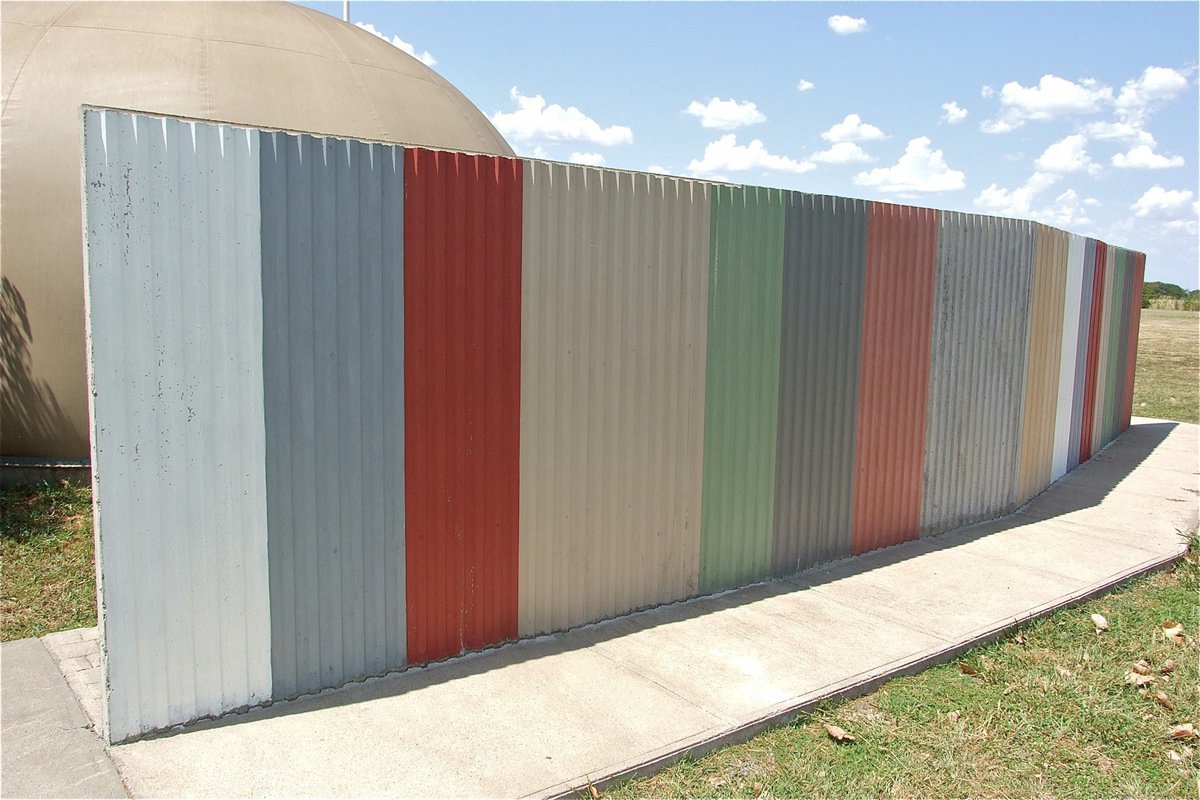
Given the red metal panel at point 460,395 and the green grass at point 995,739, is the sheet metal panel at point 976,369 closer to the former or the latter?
the green grass at point 995,739

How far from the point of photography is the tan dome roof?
761 cm

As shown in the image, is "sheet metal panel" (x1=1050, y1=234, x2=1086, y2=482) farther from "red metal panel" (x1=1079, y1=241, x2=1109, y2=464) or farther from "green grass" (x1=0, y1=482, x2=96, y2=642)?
"green grass" (x1=0, y1=482, x2=96, y2=642)

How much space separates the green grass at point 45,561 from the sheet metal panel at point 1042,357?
7.71 meters

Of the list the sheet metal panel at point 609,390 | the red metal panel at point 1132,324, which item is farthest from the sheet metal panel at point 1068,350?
the sheet metal panel at point 609,390

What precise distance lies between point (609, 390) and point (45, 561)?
413 centimetres

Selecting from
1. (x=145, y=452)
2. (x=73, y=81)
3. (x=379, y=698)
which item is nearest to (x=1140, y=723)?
(x=379, y=698)

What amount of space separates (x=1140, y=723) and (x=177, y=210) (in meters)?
4.87

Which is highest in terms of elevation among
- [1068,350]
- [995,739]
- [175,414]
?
[1068,350]

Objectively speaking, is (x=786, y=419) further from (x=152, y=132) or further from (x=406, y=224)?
(x=152, y=132)

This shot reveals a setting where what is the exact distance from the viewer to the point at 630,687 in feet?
14.6

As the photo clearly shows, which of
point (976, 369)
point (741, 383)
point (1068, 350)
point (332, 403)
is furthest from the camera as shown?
point (1068, 350)

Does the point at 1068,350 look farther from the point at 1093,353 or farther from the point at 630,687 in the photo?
the point at 630,687

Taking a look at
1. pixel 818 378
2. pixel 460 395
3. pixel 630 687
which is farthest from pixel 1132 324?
pixel 460 395

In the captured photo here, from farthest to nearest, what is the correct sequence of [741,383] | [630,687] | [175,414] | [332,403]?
[741,383] → [630,687] → [332,403] → [175,414]
